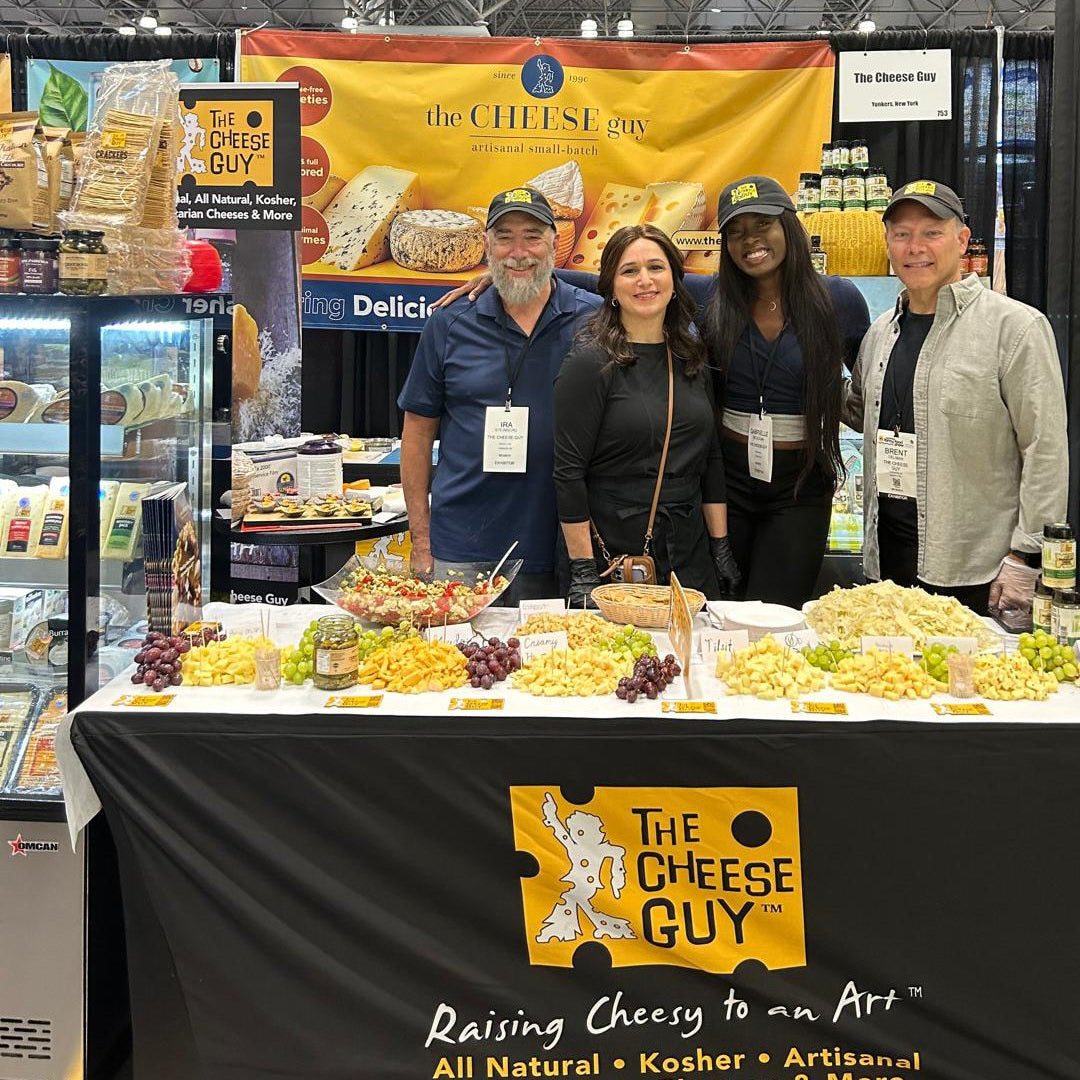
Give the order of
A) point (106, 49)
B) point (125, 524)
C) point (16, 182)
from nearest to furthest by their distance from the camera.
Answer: point (16, 182) → point (125, 524) → point (106, 49)

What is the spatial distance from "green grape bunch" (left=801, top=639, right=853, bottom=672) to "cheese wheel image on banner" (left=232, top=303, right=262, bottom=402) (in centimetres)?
192

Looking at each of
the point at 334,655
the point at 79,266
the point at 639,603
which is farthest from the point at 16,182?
the point at 639,603

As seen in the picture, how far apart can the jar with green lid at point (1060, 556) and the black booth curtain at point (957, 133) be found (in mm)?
3215

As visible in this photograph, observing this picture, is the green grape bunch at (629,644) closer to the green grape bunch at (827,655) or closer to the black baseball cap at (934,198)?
the green grape bunch at (827,655)

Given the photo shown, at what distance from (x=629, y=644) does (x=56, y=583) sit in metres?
1.25

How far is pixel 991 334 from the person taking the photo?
2902 millimetres

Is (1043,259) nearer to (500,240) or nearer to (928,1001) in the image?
(500,240)

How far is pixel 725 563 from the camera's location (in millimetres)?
3199

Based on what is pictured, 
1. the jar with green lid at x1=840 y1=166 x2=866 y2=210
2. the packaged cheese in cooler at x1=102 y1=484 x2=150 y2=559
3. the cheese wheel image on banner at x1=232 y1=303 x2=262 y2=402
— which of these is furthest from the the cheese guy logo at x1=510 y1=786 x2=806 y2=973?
the jar with green lid at x1=840 y1=166 x2=866 y2=210

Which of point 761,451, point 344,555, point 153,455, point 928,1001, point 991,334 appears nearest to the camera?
point 928,1001

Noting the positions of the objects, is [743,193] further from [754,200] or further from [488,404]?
[488,404]

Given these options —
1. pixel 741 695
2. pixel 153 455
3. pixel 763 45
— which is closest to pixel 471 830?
pixel 741 695

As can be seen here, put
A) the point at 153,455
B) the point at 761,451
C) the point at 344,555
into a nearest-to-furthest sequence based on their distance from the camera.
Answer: the point at 153,455, the point at 761,451, the point at 344,555

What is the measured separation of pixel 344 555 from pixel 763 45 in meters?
2.93
